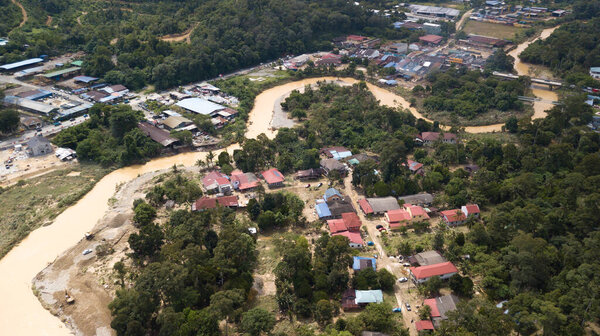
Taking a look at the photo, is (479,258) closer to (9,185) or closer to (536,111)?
(536,111)

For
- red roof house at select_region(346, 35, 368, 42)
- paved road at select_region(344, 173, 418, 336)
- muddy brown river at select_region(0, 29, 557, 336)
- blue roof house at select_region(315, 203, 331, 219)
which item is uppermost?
red roof house at select_region(346, 35, 368, 42)

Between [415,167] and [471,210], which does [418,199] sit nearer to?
[471,210]

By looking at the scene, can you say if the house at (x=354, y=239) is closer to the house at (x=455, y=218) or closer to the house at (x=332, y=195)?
the house at (x=332, y=195)

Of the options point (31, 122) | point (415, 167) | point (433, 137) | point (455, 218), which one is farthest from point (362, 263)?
point (31, 122)

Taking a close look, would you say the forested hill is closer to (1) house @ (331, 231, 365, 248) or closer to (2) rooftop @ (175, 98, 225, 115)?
(2) rooftop @ (175, 98, 225, 115)

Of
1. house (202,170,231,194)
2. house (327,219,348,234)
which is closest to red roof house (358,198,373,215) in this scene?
house (327,219,348,234)

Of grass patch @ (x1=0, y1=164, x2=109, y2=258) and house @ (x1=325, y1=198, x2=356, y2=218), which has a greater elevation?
house @ (x1=325, y1=198, x2=356, y2=218)
